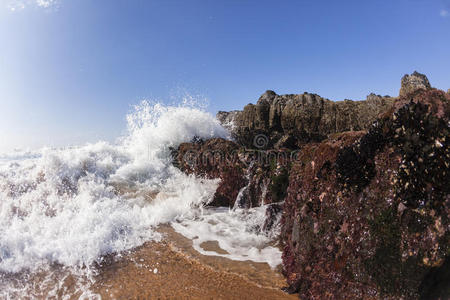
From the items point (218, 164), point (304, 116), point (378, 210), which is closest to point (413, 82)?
point (304, 116)

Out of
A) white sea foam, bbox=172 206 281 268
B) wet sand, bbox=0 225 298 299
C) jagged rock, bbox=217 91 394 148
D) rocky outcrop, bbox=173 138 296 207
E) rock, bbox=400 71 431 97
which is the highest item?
rock, bbox=400 71 431 97

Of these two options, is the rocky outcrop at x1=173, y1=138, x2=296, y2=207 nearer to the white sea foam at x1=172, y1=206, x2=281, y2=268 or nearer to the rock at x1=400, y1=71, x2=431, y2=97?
the white sea foam at x1=172, y1=206, x2=281, y2=268

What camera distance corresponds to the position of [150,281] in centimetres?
347

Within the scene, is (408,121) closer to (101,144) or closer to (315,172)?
(315,172)

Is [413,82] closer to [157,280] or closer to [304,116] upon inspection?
[304,116]

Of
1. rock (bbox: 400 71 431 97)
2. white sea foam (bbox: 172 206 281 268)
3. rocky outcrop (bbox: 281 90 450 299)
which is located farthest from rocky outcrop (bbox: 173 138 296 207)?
rock (bbox: 400 71 431 97)

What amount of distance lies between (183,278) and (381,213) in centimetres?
277

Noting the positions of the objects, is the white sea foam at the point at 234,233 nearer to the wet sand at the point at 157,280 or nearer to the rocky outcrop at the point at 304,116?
the wet sand at the point at 157,280

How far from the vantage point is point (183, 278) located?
3545 mm

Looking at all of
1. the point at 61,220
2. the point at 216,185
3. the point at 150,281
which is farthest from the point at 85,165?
the point at 150,281

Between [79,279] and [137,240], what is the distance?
1.28m

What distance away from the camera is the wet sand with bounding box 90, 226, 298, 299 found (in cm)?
319

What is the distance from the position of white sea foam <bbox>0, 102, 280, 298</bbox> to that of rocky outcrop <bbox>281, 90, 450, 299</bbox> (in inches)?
56.1

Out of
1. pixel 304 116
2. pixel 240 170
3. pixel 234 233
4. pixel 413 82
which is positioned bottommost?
pixel 234 233
